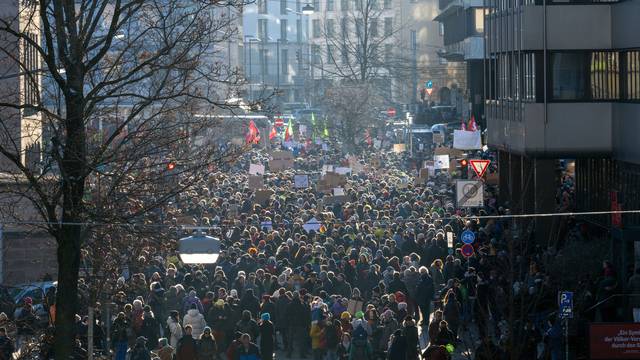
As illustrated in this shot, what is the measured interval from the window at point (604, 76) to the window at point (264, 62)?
98.2 meters

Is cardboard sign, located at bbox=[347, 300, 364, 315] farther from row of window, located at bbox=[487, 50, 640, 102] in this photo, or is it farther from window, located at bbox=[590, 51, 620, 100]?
window, located at bbox=[590, 51, 620, 100]

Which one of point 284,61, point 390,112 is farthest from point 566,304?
point 284,61

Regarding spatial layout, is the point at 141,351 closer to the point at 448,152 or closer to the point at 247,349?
the point at 247,349

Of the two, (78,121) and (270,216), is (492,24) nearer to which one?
(270,216)

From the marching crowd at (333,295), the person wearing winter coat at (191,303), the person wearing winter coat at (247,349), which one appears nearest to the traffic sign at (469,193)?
the marching crowd at (333,295)

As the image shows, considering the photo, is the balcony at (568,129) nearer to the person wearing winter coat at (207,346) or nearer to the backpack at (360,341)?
the backpack at (360,341)

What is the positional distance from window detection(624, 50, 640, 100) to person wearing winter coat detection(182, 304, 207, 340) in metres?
12.3

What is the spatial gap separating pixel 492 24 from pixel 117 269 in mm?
24485

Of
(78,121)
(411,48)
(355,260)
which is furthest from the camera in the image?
(411,48)

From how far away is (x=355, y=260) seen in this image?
25.4m

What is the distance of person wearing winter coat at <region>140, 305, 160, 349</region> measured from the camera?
68.0ft

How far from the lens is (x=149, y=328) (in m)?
20.8

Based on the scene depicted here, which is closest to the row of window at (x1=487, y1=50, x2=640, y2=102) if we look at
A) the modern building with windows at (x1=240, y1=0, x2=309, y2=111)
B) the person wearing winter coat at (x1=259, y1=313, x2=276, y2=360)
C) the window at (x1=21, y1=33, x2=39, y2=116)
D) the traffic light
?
the traffic light

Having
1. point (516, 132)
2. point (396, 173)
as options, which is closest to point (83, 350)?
point (516, 132)
